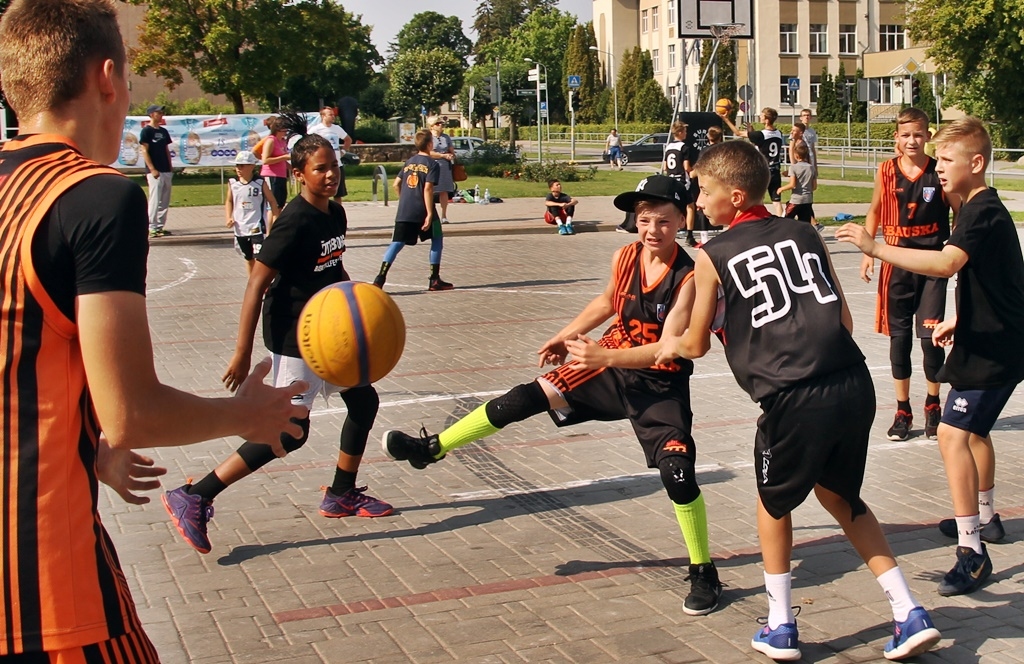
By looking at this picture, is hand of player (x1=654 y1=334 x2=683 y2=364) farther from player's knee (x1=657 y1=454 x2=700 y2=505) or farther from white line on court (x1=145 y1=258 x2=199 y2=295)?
white line on court (x1=145 y1=258 x2=199 y2=295)

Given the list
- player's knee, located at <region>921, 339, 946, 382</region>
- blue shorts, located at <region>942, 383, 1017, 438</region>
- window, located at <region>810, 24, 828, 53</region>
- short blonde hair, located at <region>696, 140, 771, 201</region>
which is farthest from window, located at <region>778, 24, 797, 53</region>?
short blonde hair, located at <region>696, 140, 771, 201</region>

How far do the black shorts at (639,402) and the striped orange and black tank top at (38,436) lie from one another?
318 centimetres

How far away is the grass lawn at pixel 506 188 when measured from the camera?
2922cm

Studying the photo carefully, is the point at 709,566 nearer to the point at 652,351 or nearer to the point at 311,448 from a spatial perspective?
the point at 652,351

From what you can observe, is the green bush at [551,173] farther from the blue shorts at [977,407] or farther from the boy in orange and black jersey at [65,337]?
the boy in orange and black jersey at [65,337]

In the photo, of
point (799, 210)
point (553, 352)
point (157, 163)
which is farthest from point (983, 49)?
point (553, 352)

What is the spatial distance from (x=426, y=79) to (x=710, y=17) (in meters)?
56.9

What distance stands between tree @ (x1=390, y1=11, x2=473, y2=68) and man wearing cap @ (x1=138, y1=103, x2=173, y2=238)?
131m

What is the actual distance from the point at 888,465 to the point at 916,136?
226cm

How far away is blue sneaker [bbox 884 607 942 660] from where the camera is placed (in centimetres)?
436

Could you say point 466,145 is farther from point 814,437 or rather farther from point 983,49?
point 814,437

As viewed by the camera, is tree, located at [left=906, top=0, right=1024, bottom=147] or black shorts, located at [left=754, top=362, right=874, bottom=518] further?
tree, located at [left=906, top=0, right=1024, bottom=147]

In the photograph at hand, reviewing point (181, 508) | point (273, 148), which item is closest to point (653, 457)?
point (181, 508)

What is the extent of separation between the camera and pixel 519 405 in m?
5.62
